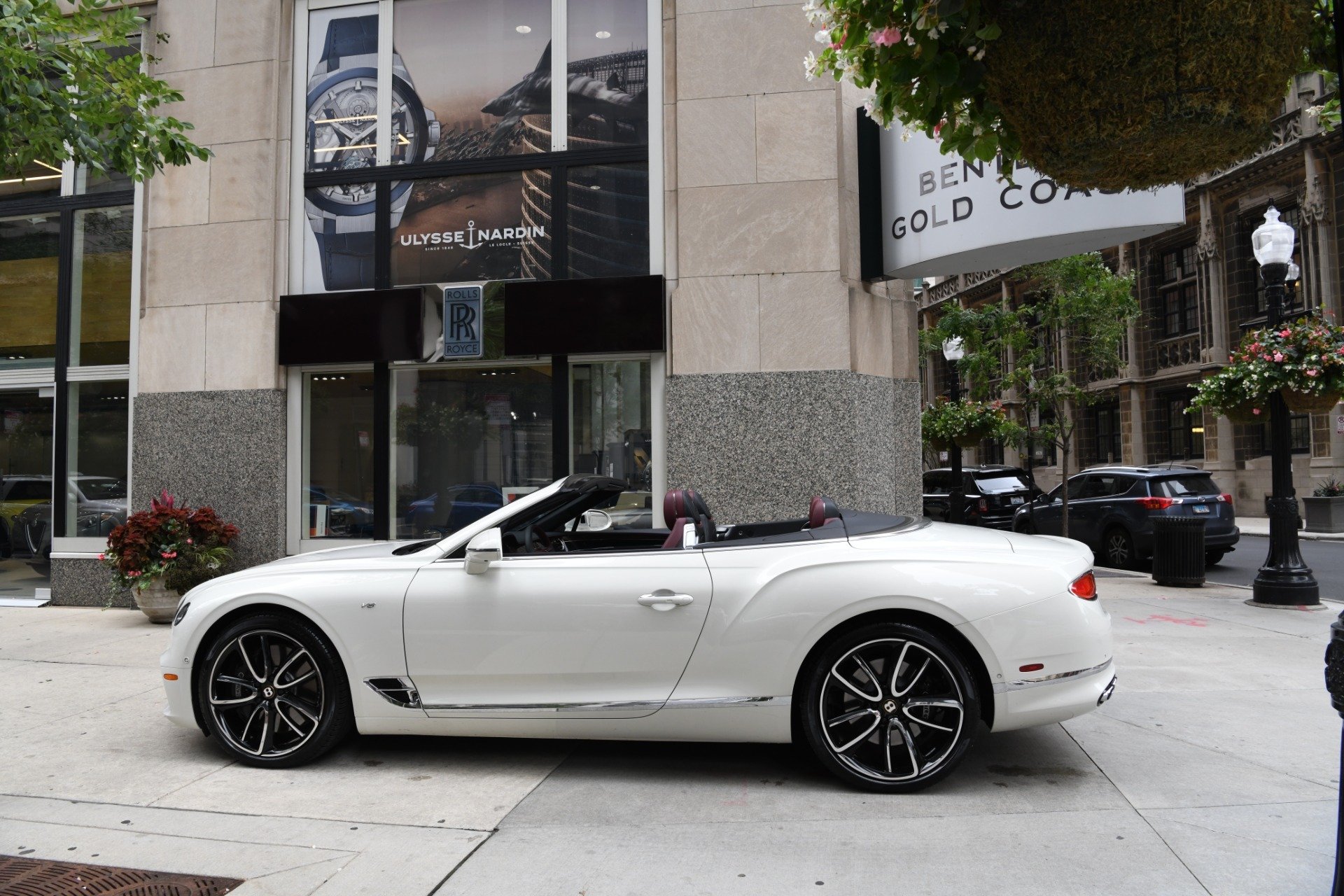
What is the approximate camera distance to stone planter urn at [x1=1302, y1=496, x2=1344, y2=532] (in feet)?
74.1

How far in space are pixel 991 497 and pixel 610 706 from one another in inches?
639

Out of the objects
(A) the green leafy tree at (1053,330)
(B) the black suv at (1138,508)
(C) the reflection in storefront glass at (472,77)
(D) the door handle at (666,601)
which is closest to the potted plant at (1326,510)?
(A) the green leafy tree at (1053,330)

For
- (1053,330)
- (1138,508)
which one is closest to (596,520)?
(1138,508)

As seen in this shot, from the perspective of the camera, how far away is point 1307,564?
15.5m

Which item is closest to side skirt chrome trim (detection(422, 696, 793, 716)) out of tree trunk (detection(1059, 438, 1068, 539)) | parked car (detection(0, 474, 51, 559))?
parked car (detection(0, 474, 51, 559))

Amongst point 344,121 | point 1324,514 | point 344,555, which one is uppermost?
point 344,121

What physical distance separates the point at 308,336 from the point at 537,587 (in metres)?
6.60

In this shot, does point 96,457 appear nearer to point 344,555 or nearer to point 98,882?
point 344,555

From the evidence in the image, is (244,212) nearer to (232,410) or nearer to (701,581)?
(232,410)

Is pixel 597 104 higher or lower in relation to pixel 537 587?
higher

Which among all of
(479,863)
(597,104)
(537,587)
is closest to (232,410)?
(597,104)

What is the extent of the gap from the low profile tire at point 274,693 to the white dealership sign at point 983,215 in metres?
6.54

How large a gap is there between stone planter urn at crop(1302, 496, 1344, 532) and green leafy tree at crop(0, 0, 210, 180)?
25.6 meters

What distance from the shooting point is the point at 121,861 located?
346 cm
